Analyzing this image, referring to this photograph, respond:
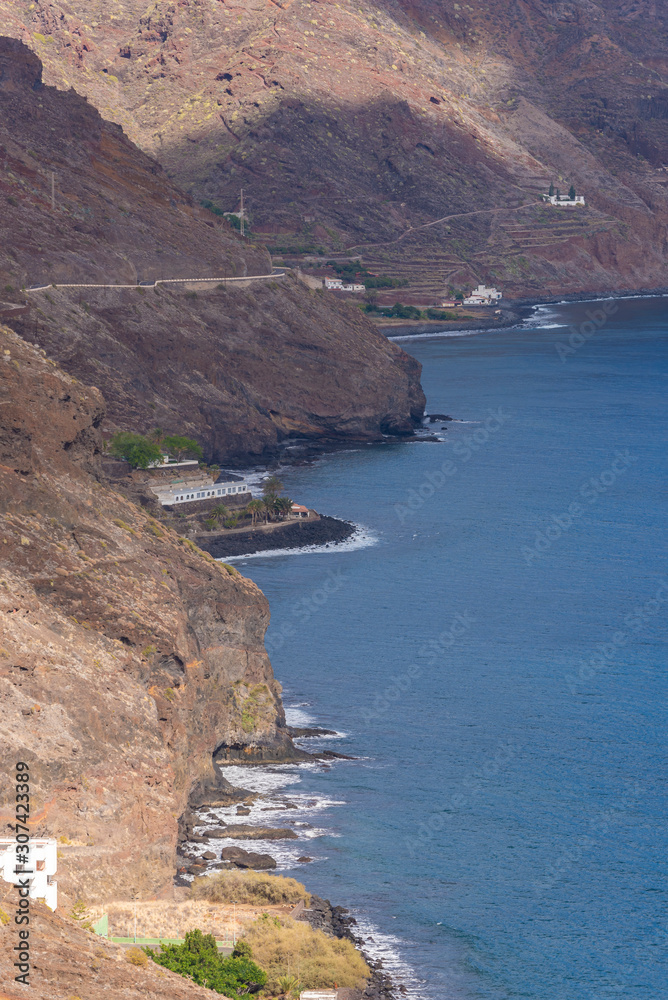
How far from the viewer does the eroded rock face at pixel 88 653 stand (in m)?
49.6

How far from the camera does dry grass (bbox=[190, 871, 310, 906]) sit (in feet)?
189

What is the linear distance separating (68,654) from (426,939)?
17.8 metres

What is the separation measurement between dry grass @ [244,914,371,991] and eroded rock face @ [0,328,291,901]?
409 centimetres

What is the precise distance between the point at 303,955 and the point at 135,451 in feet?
278

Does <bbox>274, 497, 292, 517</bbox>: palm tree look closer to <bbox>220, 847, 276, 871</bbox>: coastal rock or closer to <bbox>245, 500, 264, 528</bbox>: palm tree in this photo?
<bbox>245, 500, 264, 528</bbox>: palm tree

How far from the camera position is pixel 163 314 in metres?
175

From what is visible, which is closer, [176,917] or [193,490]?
[176,917]

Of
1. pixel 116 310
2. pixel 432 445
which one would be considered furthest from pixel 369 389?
pixel 116 310

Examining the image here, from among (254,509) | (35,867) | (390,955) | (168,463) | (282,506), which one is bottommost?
(254,509)

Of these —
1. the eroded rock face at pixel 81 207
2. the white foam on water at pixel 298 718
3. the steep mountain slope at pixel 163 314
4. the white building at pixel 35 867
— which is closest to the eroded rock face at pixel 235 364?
the steep mountain slope at pixel 163 314

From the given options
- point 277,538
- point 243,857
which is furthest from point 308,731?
point 277,538

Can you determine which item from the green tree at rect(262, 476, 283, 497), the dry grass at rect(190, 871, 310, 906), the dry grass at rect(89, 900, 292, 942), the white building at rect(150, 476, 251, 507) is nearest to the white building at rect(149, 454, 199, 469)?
the white building at rect(150, 476, 251, 507)

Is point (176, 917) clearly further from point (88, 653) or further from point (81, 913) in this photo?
point (88, 653)

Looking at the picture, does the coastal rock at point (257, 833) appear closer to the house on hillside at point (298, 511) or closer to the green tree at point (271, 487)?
the house on hillside at point (298, 511)
